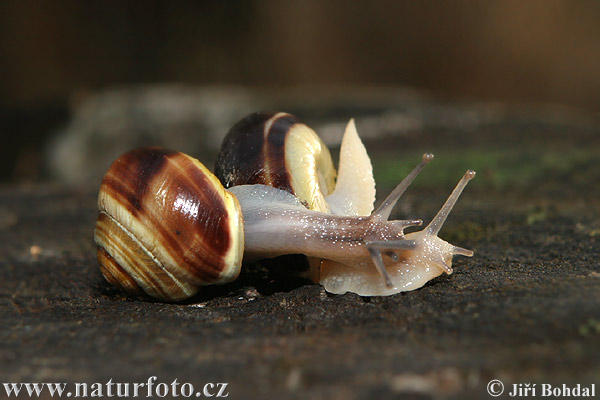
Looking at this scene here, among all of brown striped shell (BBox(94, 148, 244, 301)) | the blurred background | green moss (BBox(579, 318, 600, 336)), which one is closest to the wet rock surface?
green moss (BBox(579, 318, 600, 336))

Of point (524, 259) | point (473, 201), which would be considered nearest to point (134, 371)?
point (524, 259)

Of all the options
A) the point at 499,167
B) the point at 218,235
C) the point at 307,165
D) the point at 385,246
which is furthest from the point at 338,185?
the point at 499,167

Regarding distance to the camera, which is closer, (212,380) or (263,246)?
(212,380)

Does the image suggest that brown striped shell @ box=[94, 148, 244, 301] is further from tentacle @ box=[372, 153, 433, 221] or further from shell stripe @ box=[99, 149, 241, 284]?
tentacle @ box=[372, 153, 433, 221]

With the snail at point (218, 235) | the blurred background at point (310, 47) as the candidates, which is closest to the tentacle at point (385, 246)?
the snail at point (218, 235)

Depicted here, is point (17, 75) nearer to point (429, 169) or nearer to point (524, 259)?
point (429, 169)

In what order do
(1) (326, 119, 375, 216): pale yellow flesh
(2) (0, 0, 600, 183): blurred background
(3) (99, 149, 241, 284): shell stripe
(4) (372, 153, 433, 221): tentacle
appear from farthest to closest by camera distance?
(2) (0, 0, 600, 183): blurred background → (1) (326, 119, 375, 216): pale yellow flesh → (4) (372, 153, 433, 221): tentacle → (3) (99, 149, 241, 284): shell stripe
